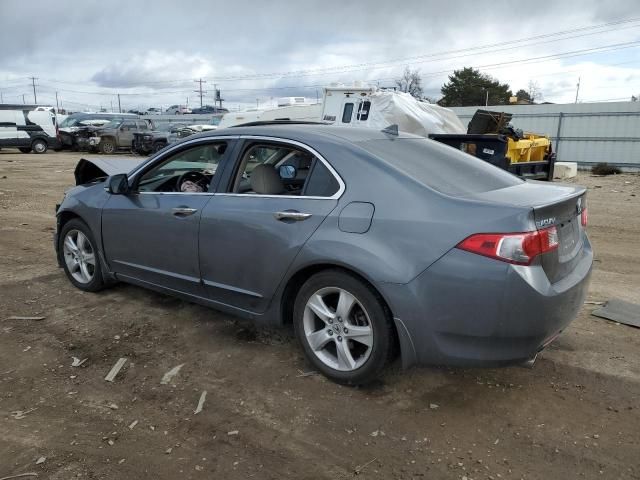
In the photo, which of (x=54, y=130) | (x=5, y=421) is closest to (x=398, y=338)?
(x=5, y=421)

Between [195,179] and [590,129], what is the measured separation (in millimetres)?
20216

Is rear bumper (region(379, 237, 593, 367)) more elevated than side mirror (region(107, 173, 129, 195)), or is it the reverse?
side mirror (region(107, 173, 129, 195))

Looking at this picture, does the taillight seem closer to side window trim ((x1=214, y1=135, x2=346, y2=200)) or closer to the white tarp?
side window trim ((x1=214, y1=135, x2=346, y2=200))

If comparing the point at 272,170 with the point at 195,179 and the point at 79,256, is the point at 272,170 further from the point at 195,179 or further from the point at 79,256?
the point at 79,256

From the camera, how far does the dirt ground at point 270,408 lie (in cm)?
270

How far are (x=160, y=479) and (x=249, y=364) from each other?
123 cm

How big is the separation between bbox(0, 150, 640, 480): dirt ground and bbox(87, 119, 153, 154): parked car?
23.9 metres

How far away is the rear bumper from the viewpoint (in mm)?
2771

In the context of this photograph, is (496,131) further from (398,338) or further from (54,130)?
(54,130)

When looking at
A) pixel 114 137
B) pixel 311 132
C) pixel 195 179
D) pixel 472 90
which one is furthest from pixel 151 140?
pixel 472 90

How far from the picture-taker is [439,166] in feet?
11.5

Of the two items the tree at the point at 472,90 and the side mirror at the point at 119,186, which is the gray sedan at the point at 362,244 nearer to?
the side mirror at the point at 119,186

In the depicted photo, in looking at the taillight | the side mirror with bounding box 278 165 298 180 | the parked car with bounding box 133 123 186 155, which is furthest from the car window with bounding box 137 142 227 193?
the parked car with bounding box 133 123 186 155

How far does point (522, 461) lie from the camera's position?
2.70 m
